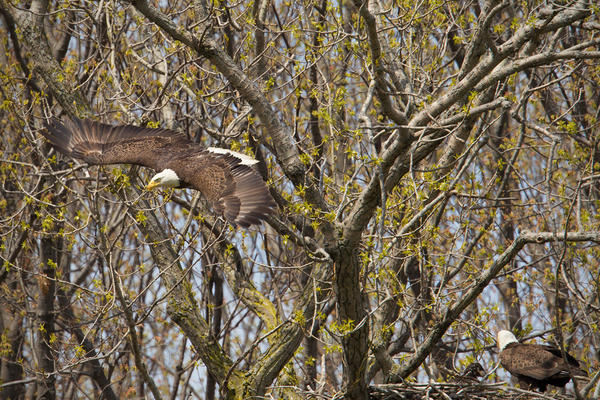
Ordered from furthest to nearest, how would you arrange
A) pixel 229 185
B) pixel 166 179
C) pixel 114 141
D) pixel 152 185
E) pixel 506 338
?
pixel 506 338
pixel 114 141
pixel 166 179
pixel 152 185
pixel 229 185

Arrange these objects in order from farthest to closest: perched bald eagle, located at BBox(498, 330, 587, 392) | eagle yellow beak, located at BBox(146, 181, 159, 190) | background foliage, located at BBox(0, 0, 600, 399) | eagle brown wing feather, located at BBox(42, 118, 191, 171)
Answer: eagle brown wing feather, located at BBox(42, 118, 191, 171) → perched bald eagle, located at BBox(498, 330, 587, 392) → eagle yellow beak, located at BBox(146, 181, 159, 190) → background foliage, located at BBox(0, 0, 600, 399)

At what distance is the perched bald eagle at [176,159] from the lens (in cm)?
562

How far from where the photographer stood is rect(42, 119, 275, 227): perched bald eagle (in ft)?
18.4

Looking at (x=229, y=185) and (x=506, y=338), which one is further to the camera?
(x=506, y=338)

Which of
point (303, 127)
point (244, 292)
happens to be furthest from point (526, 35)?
point (303, 127)

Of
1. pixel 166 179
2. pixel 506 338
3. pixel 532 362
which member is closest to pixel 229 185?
pixel 166 179

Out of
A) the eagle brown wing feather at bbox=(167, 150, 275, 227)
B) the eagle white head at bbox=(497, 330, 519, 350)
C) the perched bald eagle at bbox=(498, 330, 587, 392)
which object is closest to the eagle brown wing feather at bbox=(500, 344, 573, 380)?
the perched bald eagle at bbox=(498, 330, 587, 392)

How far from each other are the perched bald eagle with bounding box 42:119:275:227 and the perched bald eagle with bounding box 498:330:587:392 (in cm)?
293

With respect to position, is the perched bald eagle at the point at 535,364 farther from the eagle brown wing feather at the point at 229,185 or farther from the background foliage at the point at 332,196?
the eagle brown wing feather at the point at 229,185

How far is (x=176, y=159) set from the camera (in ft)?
21.6

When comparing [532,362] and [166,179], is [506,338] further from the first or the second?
[166,179]

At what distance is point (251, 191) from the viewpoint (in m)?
5.79

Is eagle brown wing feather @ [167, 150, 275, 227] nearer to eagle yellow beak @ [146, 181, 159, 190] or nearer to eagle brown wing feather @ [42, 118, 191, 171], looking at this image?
eagle yellow beak @ [146, 181, 159, 190]

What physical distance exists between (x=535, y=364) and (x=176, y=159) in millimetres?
3820
